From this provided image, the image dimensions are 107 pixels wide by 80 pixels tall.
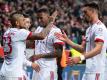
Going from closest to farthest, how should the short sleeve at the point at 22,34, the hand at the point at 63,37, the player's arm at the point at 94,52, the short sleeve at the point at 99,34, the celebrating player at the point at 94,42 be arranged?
the player's arm at the point at 94,52, the short sleeve at the point at 99,34, the celebrating player at the point at 94,42, the short sleeve at the point at 22,34, the hand at the point at 63,37

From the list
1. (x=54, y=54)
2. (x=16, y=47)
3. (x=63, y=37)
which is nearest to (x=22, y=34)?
(x=16, y=47)

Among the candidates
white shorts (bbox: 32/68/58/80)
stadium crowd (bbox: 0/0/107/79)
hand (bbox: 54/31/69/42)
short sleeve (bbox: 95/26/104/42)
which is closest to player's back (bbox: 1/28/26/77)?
hand (bbox: 54/31/69/42)

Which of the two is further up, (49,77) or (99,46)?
(99,46)

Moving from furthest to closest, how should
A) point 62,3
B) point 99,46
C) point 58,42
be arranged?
point 62,3 < point 58,42 < point 99,46

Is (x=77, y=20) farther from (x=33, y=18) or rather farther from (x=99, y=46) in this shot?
(x=99, y=46)

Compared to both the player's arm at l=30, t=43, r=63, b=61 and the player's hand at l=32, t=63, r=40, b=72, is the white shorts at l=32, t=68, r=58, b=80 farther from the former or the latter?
the player's hand at l=32, t=63, r=40, b=72

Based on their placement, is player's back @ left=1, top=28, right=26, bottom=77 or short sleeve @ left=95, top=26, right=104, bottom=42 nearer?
short sleeve @ left=95, top=26, right=104, bottom=42

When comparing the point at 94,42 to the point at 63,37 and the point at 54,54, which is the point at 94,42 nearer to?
the point at 63,37

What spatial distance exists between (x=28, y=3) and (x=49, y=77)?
41.8 feet

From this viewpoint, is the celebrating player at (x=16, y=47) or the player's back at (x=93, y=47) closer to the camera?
the player's back at (x=93, y=47)

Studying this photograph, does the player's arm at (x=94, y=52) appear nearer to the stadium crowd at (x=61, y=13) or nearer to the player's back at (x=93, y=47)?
the player's back at (x=93, y=47)

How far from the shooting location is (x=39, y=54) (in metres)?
9.65

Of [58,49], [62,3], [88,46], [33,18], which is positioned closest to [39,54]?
[58,49]

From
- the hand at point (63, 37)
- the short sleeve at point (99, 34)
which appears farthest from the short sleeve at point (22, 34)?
the short sleeve at point (99, 34)
